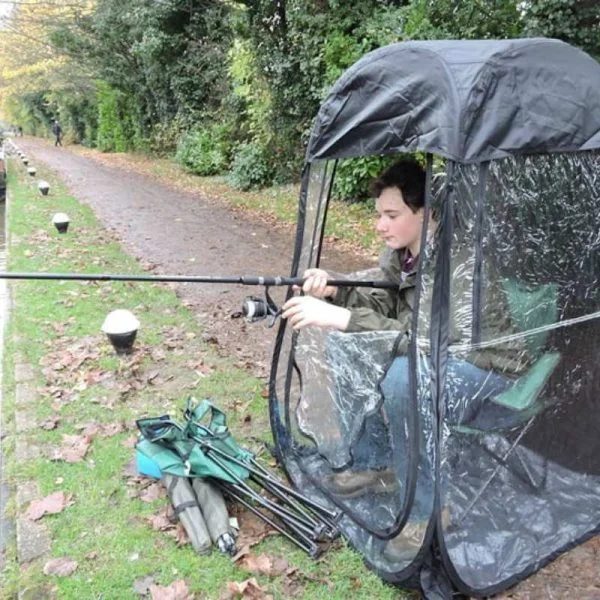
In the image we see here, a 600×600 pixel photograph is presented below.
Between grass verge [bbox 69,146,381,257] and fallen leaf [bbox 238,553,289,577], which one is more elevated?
fallen leaf [bbox 238,553,289,577]

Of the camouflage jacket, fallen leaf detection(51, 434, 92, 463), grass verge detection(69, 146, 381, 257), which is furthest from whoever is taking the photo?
grass verge detection(69, 146, 381, 257)

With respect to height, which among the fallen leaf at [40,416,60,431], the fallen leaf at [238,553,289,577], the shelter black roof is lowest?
the fallen leaf at [40,416,60,431]

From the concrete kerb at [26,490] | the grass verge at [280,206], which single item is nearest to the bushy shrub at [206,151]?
the grass verge at [280,206]

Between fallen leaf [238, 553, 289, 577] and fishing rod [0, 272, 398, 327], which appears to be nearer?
fishing rod [0, 272, 398, 327]

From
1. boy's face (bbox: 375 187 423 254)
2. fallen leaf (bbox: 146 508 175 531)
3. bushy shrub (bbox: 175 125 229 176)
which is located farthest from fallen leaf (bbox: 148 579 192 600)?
bushy shrub (bbox: 175 125 229 176)

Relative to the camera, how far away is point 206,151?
16.2 metres

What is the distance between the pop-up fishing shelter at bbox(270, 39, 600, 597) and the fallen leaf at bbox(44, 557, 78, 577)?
1207 mm

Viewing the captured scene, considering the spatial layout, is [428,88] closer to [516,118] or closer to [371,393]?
[516,118]

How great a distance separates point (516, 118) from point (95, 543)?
2493 mm

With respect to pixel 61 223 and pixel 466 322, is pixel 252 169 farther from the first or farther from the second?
pixel 466 322

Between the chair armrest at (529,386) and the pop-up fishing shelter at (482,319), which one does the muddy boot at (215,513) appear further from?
the chair armrest at (529,386)

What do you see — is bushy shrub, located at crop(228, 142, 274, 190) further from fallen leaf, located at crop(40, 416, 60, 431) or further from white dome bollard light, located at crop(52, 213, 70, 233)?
fallen leaf, located at crop(40, 416, 60, 431)

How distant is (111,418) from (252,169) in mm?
Answer: 10083

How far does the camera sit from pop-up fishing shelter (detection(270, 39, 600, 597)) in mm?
2039
